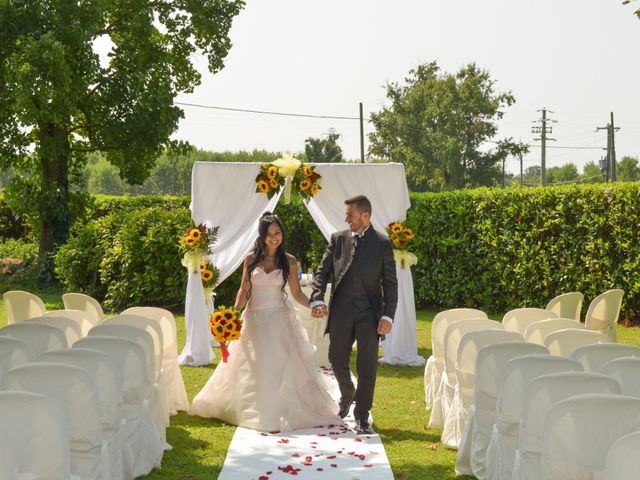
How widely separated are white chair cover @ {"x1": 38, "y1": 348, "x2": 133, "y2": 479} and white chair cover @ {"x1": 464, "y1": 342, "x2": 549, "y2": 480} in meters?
2.60

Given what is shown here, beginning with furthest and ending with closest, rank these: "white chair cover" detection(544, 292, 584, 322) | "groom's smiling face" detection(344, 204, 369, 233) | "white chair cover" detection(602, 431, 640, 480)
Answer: "white chair cover" detection(544, 292, 584, 322), "groom's smiling face" detection(344, 204, 369, 233), "white chair cover" detection(602, 431, 640, 480)

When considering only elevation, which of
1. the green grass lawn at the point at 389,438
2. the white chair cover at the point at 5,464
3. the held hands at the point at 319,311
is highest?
the held hands at the point at 319,311

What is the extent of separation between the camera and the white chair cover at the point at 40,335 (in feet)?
26.7

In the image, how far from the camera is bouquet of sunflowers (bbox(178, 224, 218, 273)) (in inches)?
518

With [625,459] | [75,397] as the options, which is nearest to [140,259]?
[75,397]

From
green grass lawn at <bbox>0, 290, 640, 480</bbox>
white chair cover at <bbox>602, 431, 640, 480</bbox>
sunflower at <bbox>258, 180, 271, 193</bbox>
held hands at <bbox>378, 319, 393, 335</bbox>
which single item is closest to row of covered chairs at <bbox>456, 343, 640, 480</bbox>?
green grass lawn at <bbox>0, 290, 640, 480</bbox>

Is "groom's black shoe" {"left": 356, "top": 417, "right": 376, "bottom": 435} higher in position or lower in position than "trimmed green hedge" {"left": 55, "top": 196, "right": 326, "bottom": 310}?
lower

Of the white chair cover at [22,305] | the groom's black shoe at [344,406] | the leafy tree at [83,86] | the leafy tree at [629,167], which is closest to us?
the groom's black shoe at [344,406]

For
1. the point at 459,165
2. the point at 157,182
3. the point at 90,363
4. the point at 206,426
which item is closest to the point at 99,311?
the point at 206,426

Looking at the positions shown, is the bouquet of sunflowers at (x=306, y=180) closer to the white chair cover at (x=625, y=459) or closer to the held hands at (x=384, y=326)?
the held hands at (x=384, y=326)

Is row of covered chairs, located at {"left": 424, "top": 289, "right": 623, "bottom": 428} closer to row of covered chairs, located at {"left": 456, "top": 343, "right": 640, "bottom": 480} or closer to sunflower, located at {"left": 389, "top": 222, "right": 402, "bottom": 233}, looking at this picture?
row of covered chairs, located at {"left": 456, "top": 343, "right": 640, "bottom": 480}

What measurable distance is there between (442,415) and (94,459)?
4.03m

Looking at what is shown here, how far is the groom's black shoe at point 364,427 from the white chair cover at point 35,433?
4.13 meters

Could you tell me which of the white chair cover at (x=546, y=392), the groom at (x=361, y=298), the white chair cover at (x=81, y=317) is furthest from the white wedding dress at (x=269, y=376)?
the white chair cover at (x=546, y=392)
